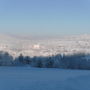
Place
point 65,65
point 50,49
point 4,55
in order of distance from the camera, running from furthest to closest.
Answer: point 50,49 → point 4,55 → point 65,65

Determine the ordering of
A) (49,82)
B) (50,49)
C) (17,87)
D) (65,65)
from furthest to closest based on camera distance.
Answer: (50,49) < (65,65) < (49,82) < (17,87)

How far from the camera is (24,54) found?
1678cm

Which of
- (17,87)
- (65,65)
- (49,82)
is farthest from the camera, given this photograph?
(65,65)

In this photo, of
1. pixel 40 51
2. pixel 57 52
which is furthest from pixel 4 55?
pixel 57 52

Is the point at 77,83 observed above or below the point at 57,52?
below

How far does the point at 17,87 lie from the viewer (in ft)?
20.8

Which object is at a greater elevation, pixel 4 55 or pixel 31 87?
pixel 4 55

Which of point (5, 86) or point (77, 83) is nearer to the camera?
point (5, 86)

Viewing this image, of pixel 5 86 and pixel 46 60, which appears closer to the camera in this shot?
pixel 5 86

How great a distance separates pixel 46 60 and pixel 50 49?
2100 millimetres

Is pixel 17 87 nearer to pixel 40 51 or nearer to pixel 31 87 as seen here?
pixel 31 87

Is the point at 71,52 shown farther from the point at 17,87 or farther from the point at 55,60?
the point at 17,87

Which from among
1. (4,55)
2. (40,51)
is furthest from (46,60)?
(4,55)

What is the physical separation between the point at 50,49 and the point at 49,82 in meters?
10.4
